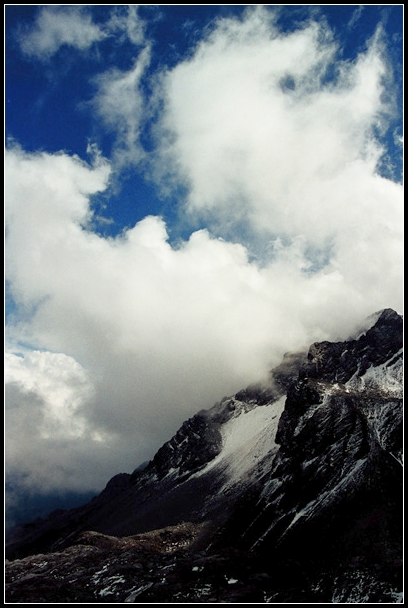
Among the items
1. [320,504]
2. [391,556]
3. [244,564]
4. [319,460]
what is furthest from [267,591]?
[319,460]

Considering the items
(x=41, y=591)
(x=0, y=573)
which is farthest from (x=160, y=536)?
(x=0, y=573)

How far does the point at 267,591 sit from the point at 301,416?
255 ft

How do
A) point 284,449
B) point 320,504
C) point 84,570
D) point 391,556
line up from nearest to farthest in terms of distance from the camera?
point 391,556 → point 84,570 → point 320,504 → point 284,449

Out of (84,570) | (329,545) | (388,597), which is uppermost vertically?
(84,570)

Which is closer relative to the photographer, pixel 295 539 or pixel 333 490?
pixel 295 539

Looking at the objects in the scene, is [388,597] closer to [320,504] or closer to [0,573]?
[320,504]

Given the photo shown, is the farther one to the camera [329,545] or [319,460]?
[319,460]

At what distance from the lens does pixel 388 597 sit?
210 ft

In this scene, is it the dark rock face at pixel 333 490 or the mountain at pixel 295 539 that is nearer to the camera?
the mountain at pixel 295 539

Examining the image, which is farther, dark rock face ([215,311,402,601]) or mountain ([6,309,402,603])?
dark rock face ([215,311,402,601])

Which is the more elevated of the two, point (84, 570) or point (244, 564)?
point (84, 570)

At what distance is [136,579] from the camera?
82188 millimetres

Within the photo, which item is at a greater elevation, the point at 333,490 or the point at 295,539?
the point at 333,490

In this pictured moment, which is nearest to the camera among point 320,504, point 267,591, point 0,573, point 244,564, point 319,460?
point 0,573
